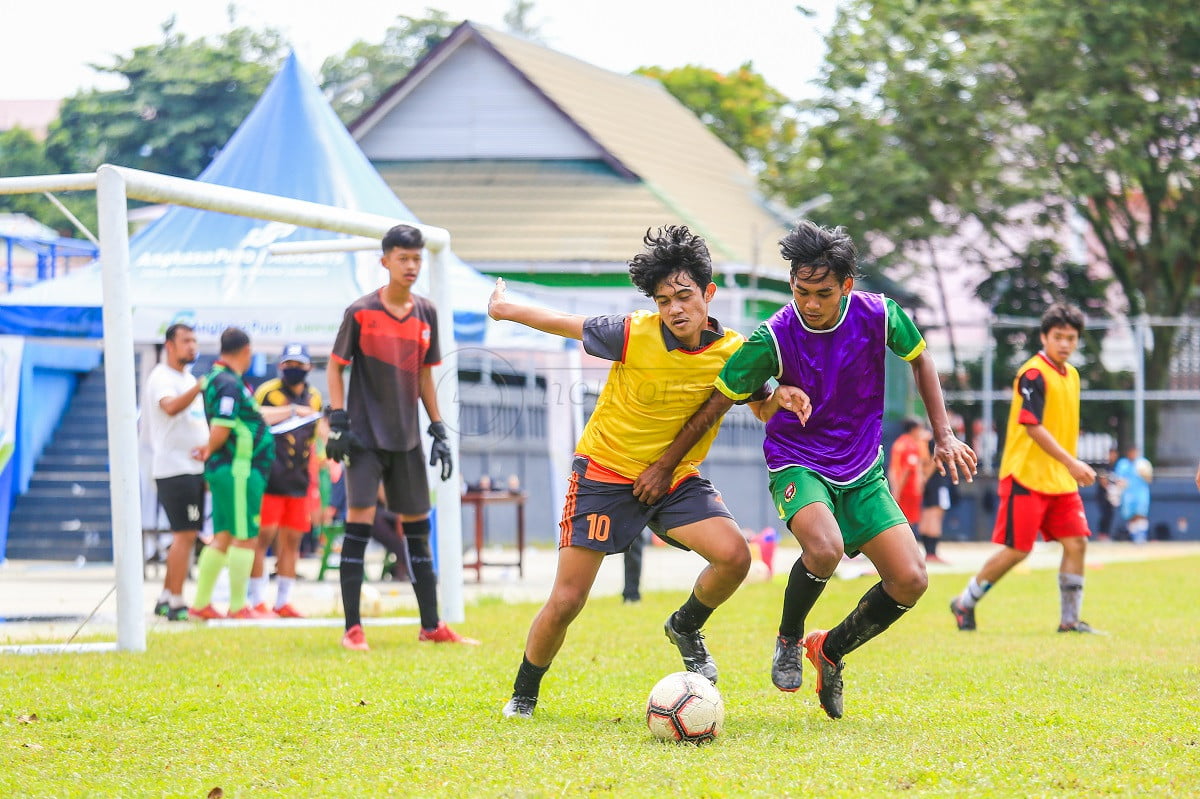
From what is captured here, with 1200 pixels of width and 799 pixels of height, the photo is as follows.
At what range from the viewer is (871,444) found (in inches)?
245

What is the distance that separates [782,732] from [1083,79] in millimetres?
24086

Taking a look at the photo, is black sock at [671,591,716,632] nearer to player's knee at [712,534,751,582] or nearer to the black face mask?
player's knee at [712,534,751,582]

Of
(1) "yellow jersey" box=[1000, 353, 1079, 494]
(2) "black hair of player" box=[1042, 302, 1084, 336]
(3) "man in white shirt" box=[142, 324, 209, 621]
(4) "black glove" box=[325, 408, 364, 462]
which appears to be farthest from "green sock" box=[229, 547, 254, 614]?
(2) "black hair of player" box=[1042, 302, 1084, 336]

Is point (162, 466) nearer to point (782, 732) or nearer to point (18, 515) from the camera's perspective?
point (782, 732)

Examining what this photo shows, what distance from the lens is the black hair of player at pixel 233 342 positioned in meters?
10.9

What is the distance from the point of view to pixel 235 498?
1070 cm

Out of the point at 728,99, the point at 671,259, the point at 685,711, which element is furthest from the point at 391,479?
the point at 728,99

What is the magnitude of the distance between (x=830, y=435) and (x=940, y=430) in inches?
17.0

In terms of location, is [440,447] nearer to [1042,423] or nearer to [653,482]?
[653,482]

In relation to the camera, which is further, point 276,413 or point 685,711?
point 276,413

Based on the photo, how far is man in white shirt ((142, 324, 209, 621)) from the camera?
36.0 feet

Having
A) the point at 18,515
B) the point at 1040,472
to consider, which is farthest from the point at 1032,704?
the point at 18,515

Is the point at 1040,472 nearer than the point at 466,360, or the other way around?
the point at 1040,472

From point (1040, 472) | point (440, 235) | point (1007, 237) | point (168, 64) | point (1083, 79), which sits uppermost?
point (168, 64)
